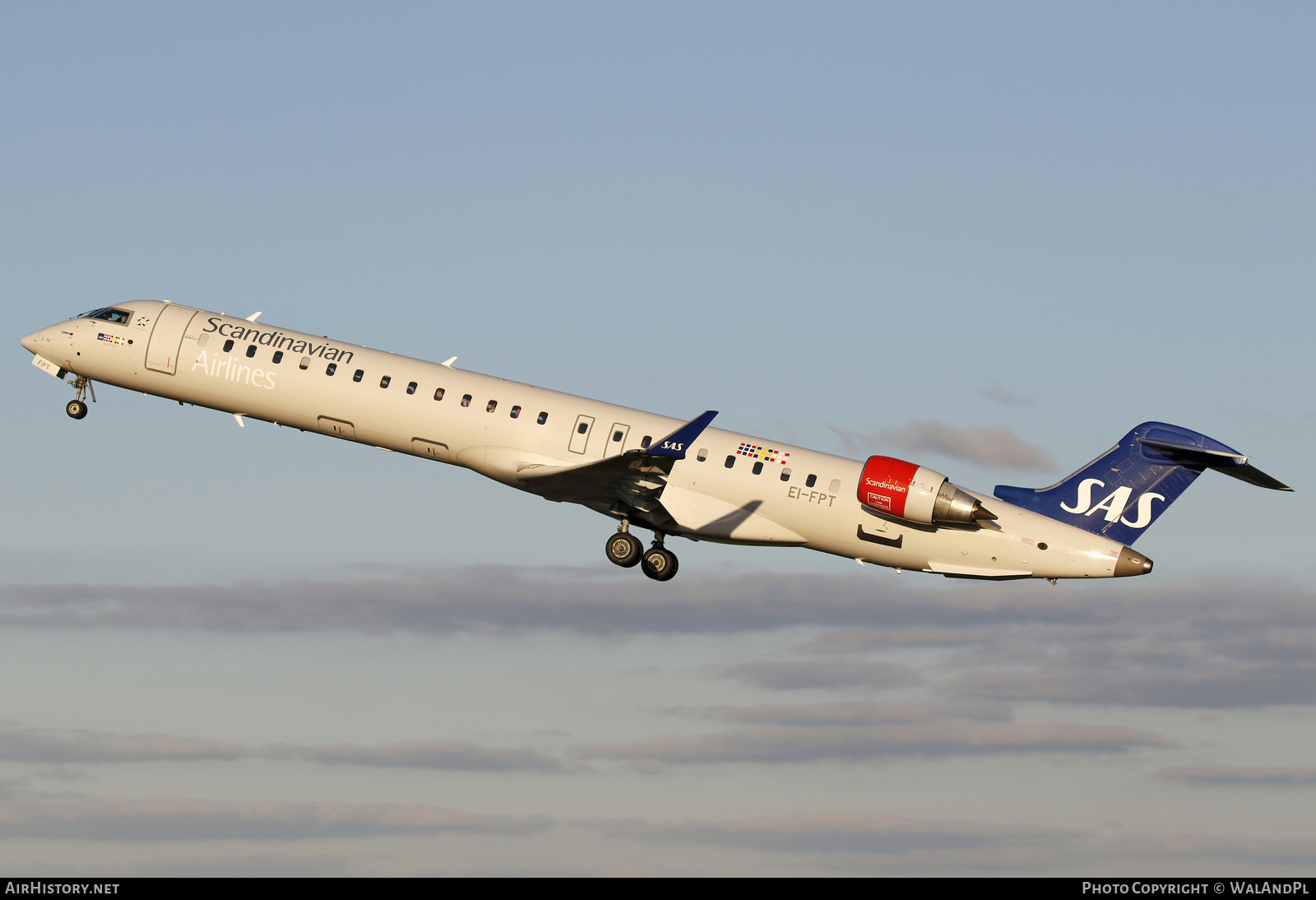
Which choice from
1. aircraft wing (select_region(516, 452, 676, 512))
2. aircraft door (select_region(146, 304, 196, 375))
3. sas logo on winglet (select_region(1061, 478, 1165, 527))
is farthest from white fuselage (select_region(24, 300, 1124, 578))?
aircraft door (select_region(146, 304, 196, 375))

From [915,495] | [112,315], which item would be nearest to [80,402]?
[112,315]

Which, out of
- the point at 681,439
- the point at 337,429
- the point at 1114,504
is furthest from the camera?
the point at 337,429

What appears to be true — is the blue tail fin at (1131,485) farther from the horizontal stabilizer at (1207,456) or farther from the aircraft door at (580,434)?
the aircraft door at (580,434)

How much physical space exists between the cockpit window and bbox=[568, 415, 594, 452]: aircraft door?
11.6 meters

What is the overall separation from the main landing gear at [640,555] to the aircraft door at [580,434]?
7.19ft

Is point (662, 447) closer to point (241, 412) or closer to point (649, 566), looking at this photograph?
point (649, 566)

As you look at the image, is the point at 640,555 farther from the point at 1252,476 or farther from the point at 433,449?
the point at 1252,476

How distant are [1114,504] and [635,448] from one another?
11.1 m

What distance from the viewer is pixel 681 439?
1155 inches
